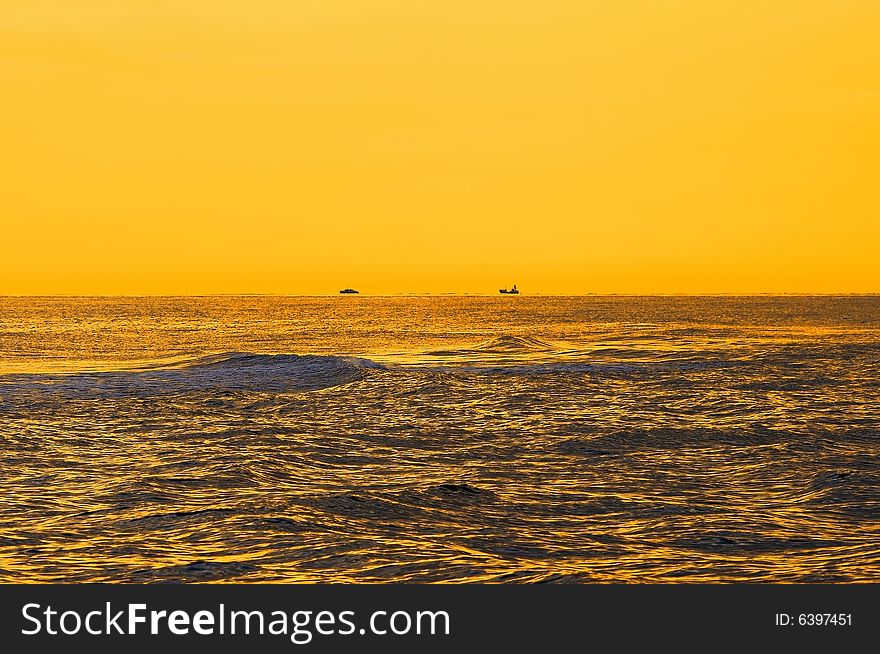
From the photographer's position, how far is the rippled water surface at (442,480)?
12070 mm

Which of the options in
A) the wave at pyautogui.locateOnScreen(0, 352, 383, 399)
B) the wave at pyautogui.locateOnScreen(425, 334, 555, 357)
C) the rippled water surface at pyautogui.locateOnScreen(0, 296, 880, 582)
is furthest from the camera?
the wave at pyautogui.locateOnScreen(425, 334, 555, 357)

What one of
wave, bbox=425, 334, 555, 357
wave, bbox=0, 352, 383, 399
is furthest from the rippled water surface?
wave, bbox=425, 334, 555, 357

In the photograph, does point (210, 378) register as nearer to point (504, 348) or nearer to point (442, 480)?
point (442, 480)

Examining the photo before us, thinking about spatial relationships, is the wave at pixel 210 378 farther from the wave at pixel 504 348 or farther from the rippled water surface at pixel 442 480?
the wave at pixel 504 348

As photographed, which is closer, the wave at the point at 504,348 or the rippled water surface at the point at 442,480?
the rippled water surface at the point at 442,480

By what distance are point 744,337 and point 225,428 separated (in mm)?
67286

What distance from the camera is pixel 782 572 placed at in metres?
11.5

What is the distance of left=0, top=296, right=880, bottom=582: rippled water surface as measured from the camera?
12070 mm

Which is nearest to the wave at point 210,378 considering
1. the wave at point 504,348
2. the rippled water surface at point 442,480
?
the rippled water surface at point 442,480

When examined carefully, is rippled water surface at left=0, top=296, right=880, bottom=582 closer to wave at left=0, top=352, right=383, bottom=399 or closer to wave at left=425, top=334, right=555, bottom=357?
wave at left=0, top=352, right=383, bottom=399

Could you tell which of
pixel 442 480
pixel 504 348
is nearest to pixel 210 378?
pixel 442 480

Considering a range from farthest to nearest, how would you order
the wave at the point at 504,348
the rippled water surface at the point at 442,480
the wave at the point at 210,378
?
1. the wave at the point at 504,348
2. the wave at the point at 210,378
3. the rippled water surface at the point at 442,480

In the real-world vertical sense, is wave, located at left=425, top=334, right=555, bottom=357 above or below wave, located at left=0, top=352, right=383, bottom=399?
above

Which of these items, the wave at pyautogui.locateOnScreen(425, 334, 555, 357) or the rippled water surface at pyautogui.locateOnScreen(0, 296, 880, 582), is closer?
the rippled water surface at pyautogui.locateOnScreen(0, 296, 880, 582)
